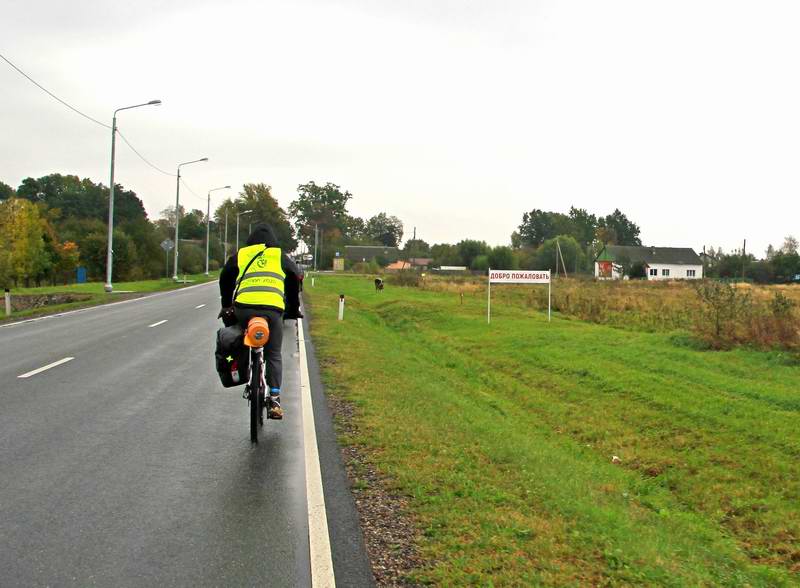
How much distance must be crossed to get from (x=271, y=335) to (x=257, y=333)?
1.10 feet

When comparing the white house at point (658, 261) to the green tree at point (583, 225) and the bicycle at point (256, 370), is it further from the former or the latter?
the bicycle at point (256, 370)

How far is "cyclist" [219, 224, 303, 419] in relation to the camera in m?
7.12

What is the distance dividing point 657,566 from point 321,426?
427cm

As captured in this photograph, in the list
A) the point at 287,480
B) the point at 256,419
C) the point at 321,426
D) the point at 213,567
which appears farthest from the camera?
the point at 321,426

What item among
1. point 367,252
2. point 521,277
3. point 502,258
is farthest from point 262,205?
point 521,277

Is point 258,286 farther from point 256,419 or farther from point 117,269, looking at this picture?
point 117,269

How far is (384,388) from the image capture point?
10828mm

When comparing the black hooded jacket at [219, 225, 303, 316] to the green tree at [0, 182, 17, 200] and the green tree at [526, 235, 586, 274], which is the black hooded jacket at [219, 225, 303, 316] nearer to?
the green tree at [526, 235, 586, 274]

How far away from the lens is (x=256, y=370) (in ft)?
23.2

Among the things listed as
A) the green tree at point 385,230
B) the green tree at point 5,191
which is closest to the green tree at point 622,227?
the green tree at point 385,230

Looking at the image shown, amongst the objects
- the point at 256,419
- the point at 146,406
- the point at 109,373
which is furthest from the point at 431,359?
the point at 256,419

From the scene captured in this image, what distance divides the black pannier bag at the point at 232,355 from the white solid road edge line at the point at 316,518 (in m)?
0.96

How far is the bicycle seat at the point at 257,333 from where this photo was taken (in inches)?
270

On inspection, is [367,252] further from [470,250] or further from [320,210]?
[470,250]
